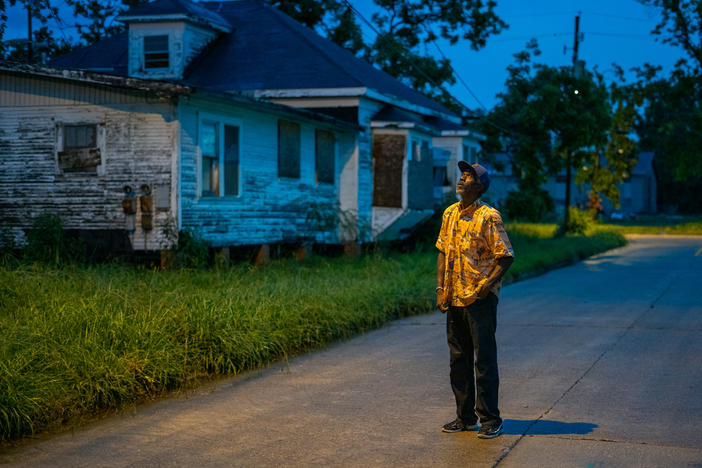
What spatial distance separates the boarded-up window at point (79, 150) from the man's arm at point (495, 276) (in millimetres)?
12634

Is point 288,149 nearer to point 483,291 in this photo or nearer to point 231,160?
point 231,160

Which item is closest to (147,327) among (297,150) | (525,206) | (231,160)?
(231,160)

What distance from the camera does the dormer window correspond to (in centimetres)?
2448

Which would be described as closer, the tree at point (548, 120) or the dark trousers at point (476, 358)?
the dark trousers at point (476, 358)

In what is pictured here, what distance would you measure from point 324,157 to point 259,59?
395 cm

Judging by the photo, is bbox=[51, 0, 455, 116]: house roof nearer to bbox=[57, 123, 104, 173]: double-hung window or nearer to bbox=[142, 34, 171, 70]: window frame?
bbox=[142, 34, 171, 70]: window frame

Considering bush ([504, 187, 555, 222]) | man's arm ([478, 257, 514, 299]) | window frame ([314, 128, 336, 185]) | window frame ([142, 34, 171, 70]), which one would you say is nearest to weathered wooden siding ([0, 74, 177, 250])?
window frame ([314, 128, 336, 185])

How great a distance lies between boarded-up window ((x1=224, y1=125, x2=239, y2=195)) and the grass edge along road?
12.3 ft

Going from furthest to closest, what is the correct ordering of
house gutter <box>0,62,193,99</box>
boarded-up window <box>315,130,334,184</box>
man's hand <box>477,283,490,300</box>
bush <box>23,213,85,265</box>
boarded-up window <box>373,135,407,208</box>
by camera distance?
boarded-up window <box>373,135,407,208</box> < boarded-up window <box>315,130,334,184</box> < bush <box>23,213,85,265</box> < house gutter <box>0,62,193,99</box> < man's hand <box>477,283,490,300</box>

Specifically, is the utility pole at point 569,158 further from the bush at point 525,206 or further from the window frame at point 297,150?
the window frame at point 297,150

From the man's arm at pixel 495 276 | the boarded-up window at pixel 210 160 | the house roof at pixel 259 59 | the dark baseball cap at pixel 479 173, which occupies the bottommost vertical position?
the man's arm at pixel 495 276

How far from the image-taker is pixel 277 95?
74.1 feet

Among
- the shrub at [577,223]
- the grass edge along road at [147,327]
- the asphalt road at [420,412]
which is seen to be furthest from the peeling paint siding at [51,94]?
the shrub at [577,223]

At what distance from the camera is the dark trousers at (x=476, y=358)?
240 inches
